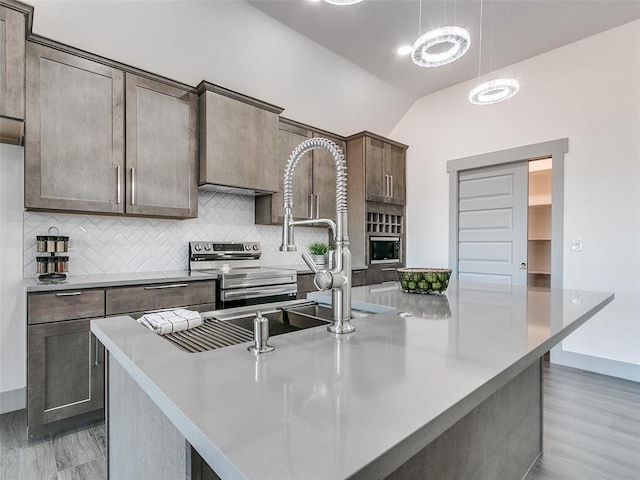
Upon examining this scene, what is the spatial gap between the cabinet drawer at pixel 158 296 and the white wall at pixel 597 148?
3.43 meters

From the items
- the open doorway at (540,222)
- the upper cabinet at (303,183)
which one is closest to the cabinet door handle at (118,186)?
the upper cabinet at (303,183)

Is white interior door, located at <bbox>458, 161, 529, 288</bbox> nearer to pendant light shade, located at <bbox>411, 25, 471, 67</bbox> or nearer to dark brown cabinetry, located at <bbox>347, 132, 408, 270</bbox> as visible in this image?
dark brown cabinetry, located at <bbox>347, 132, 408, 270</bbox>

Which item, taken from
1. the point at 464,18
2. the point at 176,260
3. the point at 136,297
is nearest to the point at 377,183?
the point at 464,18

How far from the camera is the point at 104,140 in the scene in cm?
255

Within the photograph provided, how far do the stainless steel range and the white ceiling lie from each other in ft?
6.92

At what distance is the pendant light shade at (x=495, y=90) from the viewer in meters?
2.47

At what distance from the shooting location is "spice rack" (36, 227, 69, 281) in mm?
2389

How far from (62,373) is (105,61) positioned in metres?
2.16

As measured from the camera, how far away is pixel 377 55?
11.9 feet

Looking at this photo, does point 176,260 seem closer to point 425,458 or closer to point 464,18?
point 425,458

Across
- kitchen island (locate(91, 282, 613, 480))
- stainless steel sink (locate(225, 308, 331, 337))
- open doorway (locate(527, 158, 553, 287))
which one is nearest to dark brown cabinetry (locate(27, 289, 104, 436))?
kitchen island (locate(91, 282, 613, 480))

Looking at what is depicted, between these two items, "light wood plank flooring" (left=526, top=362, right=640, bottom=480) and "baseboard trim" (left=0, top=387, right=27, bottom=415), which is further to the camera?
"baseboard trim" (left=0, top=387, right=27, bottom=415)

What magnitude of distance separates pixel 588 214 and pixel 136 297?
4.00 metres

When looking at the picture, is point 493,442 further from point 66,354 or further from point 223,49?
point 223,49
